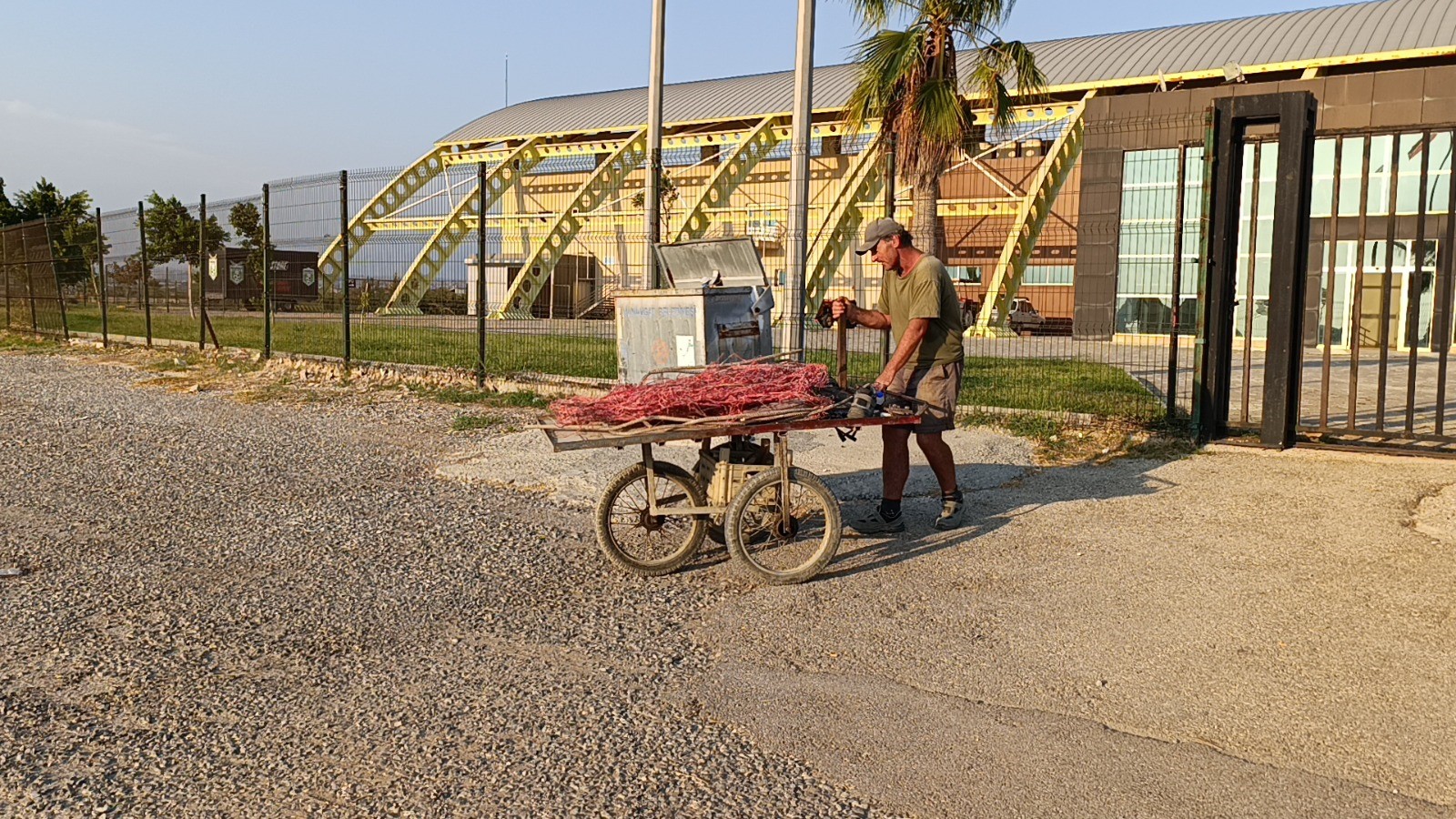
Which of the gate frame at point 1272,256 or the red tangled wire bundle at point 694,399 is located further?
the gate frame at point 1272,256

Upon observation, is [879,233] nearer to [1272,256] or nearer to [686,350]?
[686,350]

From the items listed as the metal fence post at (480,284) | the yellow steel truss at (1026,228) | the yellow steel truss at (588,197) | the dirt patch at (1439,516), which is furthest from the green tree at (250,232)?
the dirt patch at (1439,516)

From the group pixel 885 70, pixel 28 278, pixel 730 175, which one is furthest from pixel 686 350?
pixel 730 175

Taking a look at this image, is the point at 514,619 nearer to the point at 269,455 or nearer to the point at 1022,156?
the point at 269,455

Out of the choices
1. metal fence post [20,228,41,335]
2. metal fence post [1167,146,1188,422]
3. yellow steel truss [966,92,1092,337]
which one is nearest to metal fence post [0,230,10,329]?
metal fence post [20,228,41,335]

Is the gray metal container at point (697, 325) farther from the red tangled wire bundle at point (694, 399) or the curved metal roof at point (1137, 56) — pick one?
the curved metal roof at point (1137, 56)

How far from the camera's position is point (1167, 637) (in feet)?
15.2

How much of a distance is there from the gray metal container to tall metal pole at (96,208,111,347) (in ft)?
47.9

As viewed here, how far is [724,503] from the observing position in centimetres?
568

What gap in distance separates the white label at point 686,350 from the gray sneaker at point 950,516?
237 cm

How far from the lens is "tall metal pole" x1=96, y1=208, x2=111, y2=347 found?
19.6m

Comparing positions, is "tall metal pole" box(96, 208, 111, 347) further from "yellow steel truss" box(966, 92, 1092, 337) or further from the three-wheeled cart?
the three-wheeled cart

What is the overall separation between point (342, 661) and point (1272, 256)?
7.11 m

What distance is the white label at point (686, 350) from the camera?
816cm
